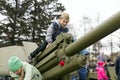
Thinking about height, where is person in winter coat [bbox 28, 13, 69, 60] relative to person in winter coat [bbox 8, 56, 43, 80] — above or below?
above

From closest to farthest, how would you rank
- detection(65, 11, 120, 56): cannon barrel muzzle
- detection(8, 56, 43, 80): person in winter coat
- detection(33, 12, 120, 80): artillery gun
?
detection(65, 11, 120, 56): cannon barrel muzzle
detection(33, 12, 120, 80): artillery gun
detection(8, 56, 43, 80): person in winter coat

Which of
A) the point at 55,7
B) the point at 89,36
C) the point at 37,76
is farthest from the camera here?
the point at 55,7

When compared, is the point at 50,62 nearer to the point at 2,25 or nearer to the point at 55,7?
the point at 2,25

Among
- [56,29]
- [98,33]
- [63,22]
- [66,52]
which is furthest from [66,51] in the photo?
→ [98,33]

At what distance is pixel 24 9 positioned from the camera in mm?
43062

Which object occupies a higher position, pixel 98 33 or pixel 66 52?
pixel 98 33

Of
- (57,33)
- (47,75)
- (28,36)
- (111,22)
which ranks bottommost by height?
(28,36)

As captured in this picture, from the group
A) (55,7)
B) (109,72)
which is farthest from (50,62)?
(55,7)

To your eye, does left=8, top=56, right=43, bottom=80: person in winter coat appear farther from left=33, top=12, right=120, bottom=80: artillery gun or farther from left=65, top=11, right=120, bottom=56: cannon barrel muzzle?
left=65, top=11, right=120, bottom=56: cannon barrel muzzle

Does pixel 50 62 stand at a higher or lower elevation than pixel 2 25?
higher

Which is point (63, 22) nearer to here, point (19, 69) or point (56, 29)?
point (56, 29)

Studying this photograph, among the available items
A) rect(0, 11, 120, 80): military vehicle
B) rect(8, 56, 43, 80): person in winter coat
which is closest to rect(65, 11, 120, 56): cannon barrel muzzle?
rect(0, 11, 120, 80): military vehicle

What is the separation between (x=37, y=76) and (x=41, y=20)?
3604 centimetres

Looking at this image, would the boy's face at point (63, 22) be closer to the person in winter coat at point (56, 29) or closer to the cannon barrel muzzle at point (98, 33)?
the person in winter coat at point (56, 29)
